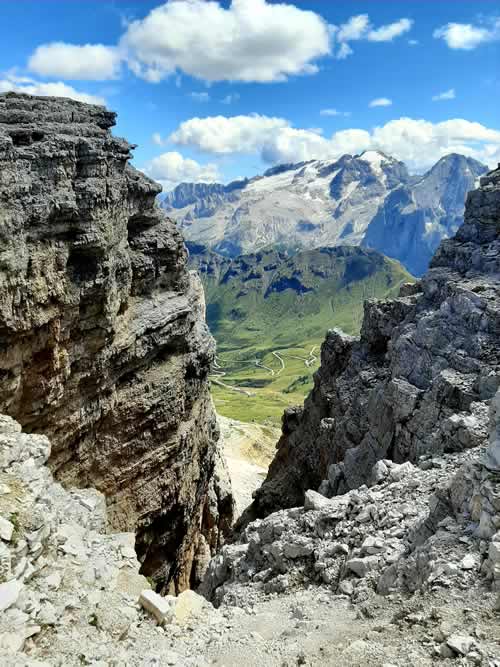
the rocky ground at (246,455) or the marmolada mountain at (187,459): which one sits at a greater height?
the marmolada mountain at (187,459)

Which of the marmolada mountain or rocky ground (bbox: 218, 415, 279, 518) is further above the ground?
the marmolada mountain

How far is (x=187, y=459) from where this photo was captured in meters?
54.4

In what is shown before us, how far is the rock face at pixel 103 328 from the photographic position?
117 ft

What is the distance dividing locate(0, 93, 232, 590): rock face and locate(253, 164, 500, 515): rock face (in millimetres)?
15040

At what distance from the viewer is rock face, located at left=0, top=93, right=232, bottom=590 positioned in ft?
117

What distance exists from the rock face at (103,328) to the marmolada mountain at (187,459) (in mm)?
203

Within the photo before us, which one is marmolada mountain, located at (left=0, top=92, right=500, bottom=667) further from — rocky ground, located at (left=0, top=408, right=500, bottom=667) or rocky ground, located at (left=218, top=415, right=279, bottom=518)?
rocky ground, located at (left=218, top=415, right=279, bottom=518)

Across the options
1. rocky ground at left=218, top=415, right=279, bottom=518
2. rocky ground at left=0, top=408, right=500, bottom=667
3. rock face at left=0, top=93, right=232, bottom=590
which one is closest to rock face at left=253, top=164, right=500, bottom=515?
rocky ground at left=0, top=408, right=500, bottom=667

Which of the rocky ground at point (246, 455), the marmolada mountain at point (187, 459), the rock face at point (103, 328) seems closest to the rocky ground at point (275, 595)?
the marmolada mountain at point (187, 459)

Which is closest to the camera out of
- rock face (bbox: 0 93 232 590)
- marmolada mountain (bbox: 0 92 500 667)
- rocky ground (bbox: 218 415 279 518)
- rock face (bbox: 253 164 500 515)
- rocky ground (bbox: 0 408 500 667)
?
rocky ground (bbox: 0 408 500 667)

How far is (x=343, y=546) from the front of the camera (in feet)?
93.7

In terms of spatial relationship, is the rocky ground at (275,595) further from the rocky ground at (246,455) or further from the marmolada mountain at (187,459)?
the rocky ground at (246,455)

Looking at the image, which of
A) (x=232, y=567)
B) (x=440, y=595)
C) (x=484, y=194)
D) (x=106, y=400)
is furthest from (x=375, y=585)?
(x=484, y=194)

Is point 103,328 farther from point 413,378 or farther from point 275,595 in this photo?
point 413,378
